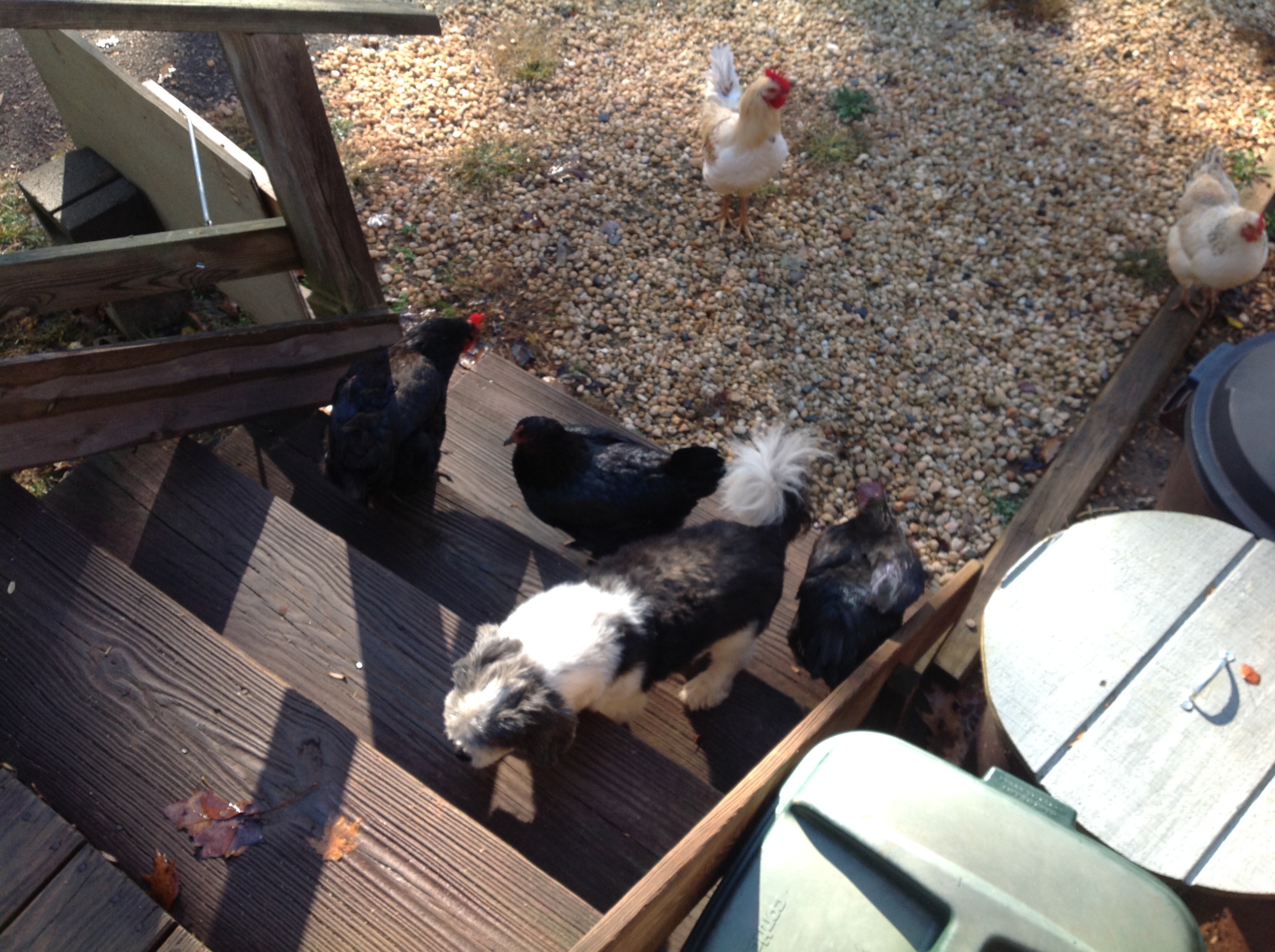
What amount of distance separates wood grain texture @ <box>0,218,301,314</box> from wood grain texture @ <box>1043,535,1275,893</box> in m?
2.72

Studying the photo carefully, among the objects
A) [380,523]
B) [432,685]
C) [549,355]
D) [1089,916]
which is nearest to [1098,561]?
[1089,916]

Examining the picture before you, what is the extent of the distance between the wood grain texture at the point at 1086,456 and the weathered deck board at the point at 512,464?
26.0 inches

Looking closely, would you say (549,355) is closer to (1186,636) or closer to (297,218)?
(297,218)

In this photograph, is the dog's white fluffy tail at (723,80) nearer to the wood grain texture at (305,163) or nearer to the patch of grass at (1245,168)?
the wood grain texture at (305,163)

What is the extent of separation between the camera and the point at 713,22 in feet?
17.3

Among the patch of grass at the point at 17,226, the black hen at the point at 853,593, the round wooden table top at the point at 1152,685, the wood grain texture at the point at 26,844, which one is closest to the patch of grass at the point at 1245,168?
the round wooden table top at the point at 1152,685

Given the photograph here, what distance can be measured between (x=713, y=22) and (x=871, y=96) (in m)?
1.24

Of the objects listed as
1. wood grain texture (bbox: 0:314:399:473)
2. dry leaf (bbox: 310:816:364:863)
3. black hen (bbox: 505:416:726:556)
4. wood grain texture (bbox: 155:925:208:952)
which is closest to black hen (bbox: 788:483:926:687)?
black hen (bbox: 505:416:726:556)

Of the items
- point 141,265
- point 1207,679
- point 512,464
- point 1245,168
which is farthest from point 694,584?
point 1245,168

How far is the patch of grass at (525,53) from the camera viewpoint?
4957mm

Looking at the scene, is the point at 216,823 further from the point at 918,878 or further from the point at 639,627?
the point at 918,878

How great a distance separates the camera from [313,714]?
173 centimetres

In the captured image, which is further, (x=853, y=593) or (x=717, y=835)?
A: (x=853, y=593)

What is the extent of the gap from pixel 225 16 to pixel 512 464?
164cm
